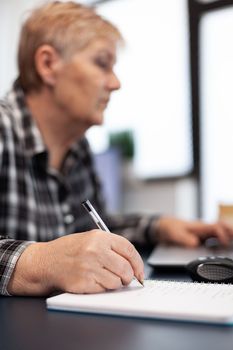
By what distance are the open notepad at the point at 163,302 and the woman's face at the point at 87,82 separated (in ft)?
2.40

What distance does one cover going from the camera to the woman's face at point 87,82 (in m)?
1.33

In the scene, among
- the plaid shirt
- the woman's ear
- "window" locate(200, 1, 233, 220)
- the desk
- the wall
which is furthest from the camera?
the wall

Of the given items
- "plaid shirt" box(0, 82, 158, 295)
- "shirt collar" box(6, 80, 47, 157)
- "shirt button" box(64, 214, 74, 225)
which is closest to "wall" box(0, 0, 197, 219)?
"plaid shirt" box(0, 82, 158, 295)

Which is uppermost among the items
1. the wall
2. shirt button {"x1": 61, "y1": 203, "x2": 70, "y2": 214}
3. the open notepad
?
the open notepad

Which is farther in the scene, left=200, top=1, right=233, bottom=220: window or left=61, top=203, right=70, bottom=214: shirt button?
left=200, top=1, right=233, bottom=220: window

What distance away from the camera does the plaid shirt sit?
46.8 inches

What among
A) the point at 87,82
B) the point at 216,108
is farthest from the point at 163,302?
the point at 216,108

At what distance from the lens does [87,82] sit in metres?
1.34

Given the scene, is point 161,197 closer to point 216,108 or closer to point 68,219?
point 216,108

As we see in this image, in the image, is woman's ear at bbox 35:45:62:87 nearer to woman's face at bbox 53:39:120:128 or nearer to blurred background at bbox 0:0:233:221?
woman's face at bbox 53:39:120:128

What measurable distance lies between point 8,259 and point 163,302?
9.9 inches

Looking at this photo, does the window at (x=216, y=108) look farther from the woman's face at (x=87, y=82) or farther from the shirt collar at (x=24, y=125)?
the shirt collar at (x=24, y=125)

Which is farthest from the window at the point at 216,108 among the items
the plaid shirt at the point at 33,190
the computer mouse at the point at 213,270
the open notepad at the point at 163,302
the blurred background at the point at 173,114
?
the open notepad at the point at 163,302

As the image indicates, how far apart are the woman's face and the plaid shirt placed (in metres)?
0.11
